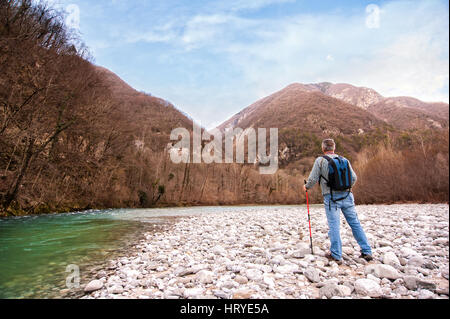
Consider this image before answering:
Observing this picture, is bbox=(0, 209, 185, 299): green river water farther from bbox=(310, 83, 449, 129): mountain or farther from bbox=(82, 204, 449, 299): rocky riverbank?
bbox=(310, 83, 449, 129): mountain

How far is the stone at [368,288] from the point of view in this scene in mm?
2941

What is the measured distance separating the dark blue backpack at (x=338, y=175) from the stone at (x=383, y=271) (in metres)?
1.25

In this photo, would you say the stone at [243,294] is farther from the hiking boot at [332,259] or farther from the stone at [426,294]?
the hiking boot at [332,259]

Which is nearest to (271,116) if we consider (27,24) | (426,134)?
(426,134)

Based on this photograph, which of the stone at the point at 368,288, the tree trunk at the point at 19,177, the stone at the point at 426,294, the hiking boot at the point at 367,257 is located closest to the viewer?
the stone at the point at 426,294

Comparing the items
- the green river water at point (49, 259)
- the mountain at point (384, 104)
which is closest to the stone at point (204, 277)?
the green river water at point (49, 259)

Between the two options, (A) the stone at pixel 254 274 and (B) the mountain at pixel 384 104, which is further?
(B) the mountain at pixel 384 104

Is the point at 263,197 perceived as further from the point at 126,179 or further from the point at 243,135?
the point at 243,135

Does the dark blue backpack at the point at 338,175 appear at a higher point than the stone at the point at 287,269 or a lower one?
higher

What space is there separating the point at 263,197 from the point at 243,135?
5111 centimetres

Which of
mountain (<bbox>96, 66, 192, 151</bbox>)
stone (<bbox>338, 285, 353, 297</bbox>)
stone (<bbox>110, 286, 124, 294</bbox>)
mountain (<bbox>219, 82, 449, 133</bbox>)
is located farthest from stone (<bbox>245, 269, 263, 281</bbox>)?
mountain (<bbox>219, 82, 449, 133</bbox>)

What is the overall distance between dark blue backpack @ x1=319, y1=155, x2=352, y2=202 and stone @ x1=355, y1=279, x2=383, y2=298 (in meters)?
1.67
